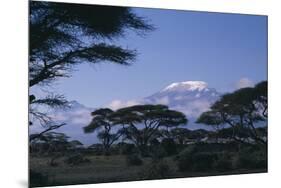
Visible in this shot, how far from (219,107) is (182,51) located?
0.99 metres

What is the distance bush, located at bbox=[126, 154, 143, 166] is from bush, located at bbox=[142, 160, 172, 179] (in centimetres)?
14

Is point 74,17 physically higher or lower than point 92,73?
higher

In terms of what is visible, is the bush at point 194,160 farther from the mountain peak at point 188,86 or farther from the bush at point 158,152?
the mountain peak at point 188,86

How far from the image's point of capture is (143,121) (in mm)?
7246

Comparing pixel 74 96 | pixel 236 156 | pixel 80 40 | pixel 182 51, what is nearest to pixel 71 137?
pixel 74 96

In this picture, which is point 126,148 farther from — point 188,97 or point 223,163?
point 223,163

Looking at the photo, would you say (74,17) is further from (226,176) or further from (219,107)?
(226,176)

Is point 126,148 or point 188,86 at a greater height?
point 188,86

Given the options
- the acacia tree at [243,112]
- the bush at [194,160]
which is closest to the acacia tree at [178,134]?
the bush at [194,160]

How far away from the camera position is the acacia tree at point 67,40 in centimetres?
673

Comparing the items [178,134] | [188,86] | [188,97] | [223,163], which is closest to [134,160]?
[178,134]

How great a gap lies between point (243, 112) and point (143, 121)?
5.28 feet

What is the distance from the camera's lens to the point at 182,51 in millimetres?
7477

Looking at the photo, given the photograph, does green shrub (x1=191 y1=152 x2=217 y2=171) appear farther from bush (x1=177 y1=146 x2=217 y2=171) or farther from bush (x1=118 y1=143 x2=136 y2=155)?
bush (x1=118 y1=143 x2=136 y2=155)
